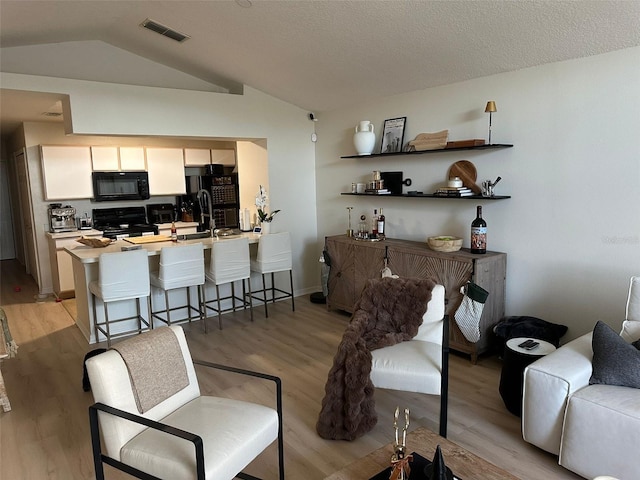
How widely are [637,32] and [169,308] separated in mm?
4591

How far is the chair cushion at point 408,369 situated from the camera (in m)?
2.53

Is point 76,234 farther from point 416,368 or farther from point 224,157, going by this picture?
point 416,368

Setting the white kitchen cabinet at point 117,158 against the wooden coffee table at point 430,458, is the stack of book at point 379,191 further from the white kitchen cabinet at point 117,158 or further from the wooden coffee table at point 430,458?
the white kitchen cabinet at point 117,158

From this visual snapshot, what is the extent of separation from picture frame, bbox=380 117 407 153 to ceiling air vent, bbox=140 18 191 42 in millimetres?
2139

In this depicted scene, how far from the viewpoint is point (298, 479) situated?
2312 mm

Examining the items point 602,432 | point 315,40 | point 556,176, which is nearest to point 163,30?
point 315,40

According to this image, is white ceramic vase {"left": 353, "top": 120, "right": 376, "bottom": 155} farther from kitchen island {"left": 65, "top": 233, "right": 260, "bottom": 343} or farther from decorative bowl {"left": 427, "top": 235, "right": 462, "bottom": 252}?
kitchen island {"left": 65, "top": 233, "right": 260, "bottom": 343}

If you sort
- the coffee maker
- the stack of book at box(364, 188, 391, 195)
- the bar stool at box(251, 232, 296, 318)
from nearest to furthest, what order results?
the stack of book at box(364, 188, 391, 195)
the bar stool at box(251, 232, 296, 318)
the coffee maker

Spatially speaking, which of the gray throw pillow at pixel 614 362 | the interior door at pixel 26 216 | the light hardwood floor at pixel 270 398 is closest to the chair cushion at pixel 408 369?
the light hardwood floor at pixel 270 398

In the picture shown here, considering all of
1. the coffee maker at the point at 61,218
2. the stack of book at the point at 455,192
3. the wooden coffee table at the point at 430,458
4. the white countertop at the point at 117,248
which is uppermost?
the stack of book at the point at 455,192

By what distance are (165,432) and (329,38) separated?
310 centimetres

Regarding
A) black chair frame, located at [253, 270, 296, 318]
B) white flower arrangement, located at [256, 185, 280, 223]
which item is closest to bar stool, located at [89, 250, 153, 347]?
black chair frame, located at [253, 270, 296, 318]

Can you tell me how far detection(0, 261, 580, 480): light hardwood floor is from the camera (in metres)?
2.46

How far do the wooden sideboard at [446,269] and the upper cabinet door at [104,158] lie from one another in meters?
3.63
